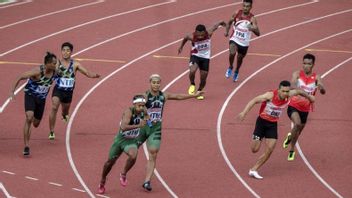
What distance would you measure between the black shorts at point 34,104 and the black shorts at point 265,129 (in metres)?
3.50

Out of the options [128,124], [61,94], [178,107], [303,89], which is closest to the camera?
[128,124]

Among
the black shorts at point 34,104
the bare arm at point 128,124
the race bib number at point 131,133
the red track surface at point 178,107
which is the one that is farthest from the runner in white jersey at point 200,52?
the bare arm at point 128,124

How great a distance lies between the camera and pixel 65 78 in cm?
1673

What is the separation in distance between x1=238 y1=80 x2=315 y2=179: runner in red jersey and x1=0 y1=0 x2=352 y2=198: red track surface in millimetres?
418

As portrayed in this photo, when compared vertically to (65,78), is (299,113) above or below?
below

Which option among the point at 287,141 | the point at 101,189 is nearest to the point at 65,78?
the point at 101,189

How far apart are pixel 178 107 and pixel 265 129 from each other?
13.2 ft

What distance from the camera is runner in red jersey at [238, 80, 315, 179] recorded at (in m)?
15.3

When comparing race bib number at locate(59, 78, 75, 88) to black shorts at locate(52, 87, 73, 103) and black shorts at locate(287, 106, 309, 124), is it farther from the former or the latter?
black shorts at locate(287, 106, 309, 124)

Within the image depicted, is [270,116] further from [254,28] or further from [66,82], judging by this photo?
[254,28]

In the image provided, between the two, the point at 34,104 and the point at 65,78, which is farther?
the point at 65,78

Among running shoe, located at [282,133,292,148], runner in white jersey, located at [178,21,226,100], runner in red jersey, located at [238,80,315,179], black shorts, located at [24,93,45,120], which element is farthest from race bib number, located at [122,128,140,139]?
runner in white jersey, located at [178,21,226,100]

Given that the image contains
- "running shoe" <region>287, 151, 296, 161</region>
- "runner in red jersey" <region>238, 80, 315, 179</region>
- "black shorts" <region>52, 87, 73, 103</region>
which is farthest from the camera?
"black shorts" <region>52, 87, 73, 103</region>

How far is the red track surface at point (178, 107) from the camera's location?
50.5 ft
